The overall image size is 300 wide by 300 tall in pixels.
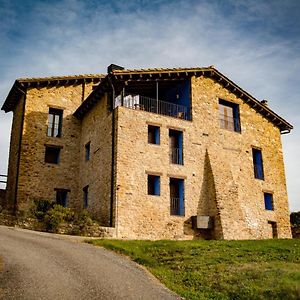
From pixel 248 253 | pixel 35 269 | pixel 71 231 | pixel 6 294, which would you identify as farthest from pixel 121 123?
pixel 6 294

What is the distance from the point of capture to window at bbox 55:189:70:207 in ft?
87.2

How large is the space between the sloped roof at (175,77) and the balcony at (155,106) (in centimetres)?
114

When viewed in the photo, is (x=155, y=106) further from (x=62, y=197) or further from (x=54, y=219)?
(x=54, y=219)

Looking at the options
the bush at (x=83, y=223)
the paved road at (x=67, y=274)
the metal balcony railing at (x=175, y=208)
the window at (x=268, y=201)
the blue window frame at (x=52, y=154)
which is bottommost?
the paved road at (x=67, y=274)

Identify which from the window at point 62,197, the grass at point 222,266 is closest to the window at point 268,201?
the grass at point 222,266

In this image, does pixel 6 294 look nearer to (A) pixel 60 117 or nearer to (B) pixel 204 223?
(B) pixel 204 223

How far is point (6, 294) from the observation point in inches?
401

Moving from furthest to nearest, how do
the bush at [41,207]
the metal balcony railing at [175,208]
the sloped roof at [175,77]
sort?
the sloped roof at [175,77], the metal balcony railing at [175,208], the bush at [41,207]

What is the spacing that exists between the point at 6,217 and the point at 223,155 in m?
12.4

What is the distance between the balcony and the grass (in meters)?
8.97

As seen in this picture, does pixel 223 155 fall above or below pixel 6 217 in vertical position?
above

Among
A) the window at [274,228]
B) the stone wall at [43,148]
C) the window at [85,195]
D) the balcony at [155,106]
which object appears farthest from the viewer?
the window at [274,228]

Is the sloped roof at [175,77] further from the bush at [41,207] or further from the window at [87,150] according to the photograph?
the bush at [41,207]

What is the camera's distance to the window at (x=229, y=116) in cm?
2667
